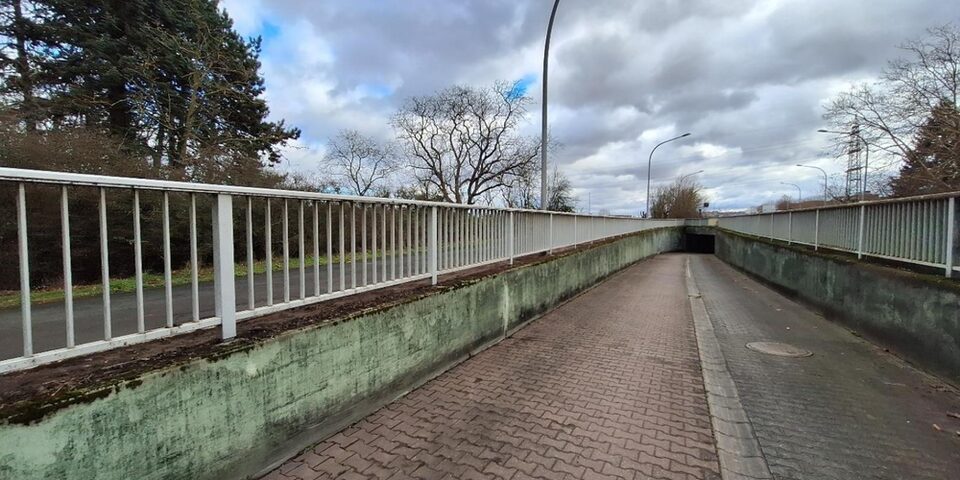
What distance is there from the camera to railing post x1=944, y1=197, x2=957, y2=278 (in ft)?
14.6

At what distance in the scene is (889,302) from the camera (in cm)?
528

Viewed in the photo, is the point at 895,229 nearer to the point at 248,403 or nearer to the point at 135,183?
the point at 248,403

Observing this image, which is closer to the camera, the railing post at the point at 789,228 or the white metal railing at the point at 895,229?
the white metal railing at the point at 895,229

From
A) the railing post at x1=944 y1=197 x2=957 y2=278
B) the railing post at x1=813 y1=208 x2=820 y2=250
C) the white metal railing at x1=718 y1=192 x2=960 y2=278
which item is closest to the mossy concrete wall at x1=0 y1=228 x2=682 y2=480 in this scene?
the railing post at x1=944 y1=197 x2=957 y2=278

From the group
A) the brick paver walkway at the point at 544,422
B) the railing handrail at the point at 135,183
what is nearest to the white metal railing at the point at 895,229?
the brick paver walkway at the point at 544,422

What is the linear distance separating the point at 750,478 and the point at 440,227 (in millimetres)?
3547

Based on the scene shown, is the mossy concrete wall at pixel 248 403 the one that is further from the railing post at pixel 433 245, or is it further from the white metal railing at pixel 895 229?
the white metal railing at pixel 895 229

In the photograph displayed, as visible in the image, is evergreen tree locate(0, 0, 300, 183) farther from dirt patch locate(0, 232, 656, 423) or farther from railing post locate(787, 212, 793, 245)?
railing post locate(787, 212, 793, 245)

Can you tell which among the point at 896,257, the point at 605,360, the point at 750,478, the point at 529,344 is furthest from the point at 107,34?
the point at 896,257

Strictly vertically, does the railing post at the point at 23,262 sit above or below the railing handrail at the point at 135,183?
below

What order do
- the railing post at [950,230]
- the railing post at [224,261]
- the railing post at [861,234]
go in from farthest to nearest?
the railing post at [861,234]
the railing post at [950,230]
the railing post at [224,261]

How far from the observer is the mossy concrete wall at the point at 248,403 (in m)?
1.82

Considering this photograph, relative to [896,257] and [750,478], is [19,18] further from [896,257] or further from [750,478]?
[896,257]

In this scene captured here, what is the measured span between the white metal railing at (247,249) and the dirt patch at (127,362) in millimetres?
66
